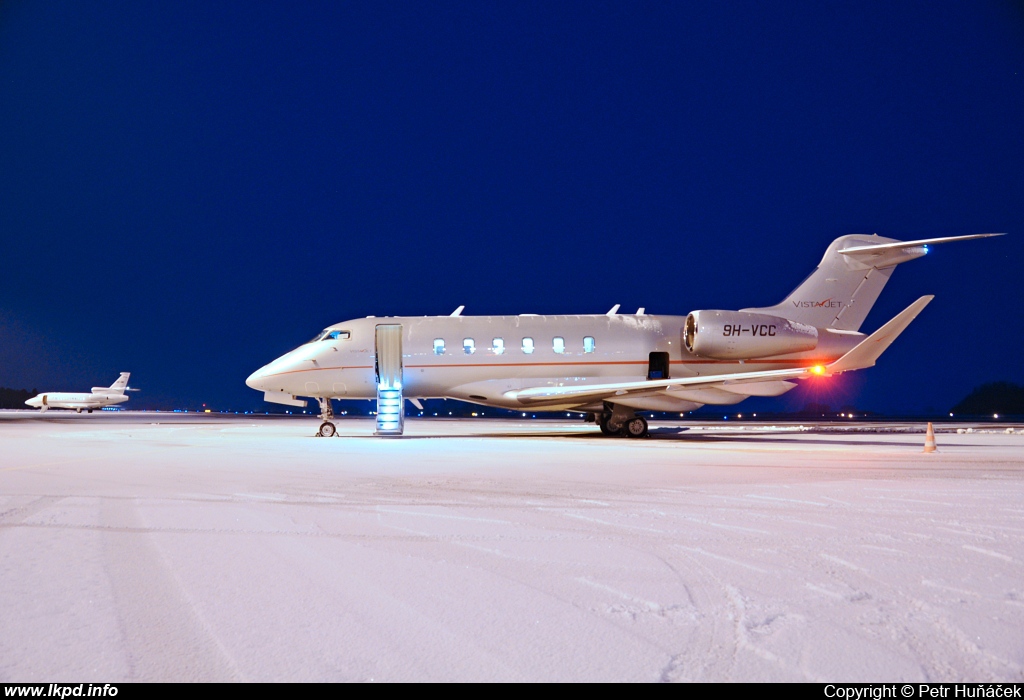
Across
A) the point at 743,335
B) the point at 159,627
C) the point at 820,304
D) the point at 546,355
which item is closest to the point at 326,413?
the point at 546,355

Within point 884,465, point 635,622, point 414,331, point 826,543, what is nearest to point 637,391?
point 414,331

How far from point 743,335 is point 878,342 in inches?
194

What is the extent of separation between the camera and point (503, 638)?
9.36ft

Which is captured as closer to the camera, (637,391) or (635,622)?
(635,622)

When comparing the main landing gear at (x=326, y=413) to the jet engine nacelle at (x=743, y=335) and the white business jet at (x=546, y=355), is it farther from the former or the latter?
the jet engine nacelle at (x=743, y=335)

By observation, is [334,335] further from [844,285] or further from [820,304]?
[844,285]

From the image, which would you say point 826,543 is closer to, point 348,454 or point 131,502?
point 131,502

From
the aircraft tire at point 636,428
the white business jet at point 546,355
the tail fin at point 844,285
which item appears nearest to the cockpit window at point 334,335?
the white business jet at point 546,355

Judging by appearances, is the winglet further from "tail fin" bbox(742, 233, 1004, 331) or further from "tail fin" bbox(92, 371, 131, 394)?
"tail fin" bbox(92, 371, 131, 394)

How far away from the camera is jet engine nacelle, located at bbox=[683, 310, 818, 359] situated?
62.5 ft

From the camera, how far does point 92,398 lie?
56.9m

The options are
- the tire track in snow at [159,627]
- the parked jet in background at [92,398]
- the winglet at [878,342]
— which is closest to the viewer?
the tire track in snow at [159,627]

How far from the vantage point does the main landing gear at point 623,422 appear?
19.3m
